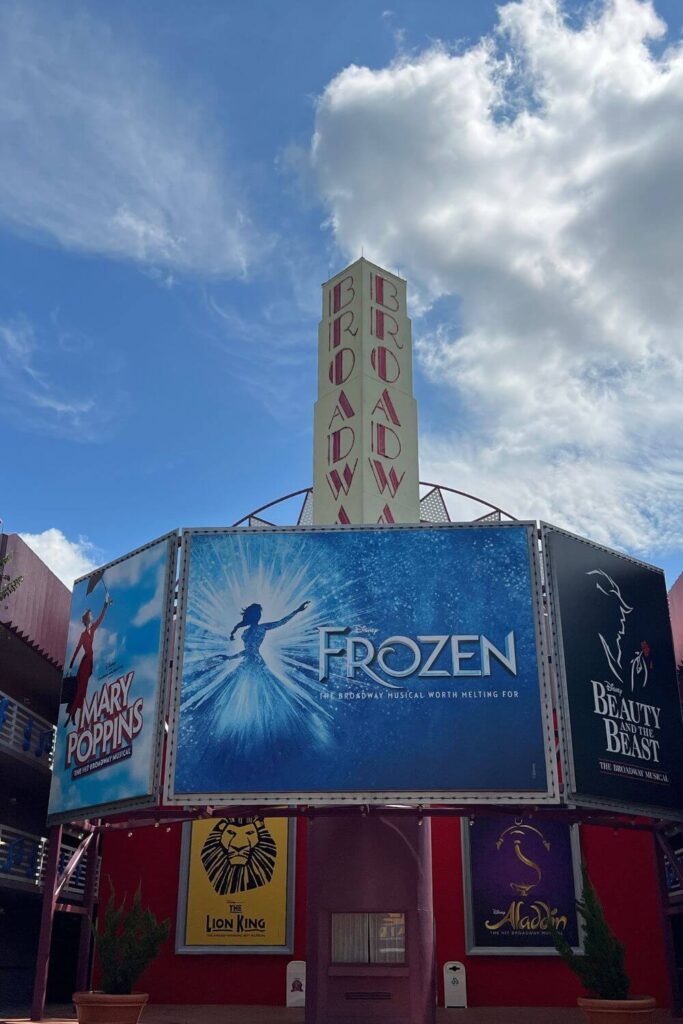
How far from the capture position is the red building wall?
2552 cm

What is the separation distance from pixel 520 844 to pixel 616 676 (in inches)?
283

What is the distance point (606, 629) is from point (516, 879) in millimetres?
8294

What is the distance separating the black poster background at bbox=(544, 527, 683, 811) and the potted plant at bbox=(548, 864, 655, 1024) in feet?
10.7

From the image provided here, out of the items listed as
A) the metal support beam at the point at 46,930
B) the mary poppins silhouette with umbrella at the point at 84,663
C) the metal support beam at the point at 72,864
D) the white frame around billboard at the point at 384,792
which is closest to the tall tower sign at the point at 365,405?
the white frame around billboard at the point at 384,792

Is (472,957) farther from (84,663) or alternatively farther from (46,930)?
(84,663)

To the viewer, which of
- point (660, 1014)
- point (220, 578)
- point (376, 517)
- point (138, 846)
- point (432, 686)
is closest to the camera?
point (432, 686)

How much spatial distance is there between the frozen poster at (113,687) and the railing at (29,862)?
147 cm

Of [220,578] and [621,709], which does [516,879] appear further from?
[220,578]

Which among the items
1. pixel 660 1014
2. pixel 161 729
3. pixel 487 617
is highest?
pixel 487 617

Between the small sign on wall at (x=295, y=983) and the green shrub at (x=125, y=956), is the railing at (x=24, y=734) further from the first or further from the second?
the small sign on wall at (x=295, y=983)

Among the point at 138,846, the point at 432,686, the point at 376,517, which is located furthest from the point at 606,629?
the point at 138,846

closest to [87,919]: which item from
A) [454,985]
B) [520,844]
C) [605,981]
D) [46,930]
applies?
[46,930]

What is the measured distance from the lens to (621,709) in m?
21.7

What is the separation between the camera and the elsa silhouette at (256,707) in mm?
20625
